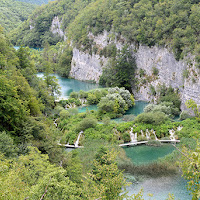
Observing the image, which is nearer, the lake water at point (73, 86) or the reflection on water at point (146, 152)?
the reflection on water at point (146, 152)

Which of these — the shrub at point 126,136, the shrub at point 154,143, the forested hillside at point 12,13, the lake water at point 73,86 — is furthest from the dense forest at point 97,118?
the forested hillside at point 12,13

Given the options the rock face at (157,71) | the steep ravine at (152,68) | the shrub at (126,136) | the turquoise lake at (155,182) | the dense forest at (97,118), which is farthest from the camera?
the steep ravine at (152,68)

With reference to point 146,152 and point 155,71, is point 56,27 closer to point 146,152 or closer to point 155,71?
point 155,71

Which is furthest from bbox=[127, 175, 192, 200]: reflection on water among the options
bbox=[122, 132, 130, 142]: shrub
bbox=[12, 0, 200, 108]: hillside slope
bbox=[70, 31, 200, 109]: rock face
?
bbox=[12, 0, 200, 108]: hillside slope

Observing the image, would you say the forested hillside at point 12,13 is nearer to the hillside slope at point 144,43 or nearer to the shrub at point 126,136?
the hillside slope at point 144,43

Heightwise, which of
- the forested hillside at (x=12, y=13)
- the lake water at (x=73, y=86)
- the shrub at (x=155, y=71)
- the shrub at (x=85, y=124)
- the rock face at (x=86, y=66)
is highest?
→ the forested hillside at (x=12, y=13)

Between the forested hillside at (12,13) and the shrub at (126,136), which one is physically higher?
the forested hillside at (12,13)
